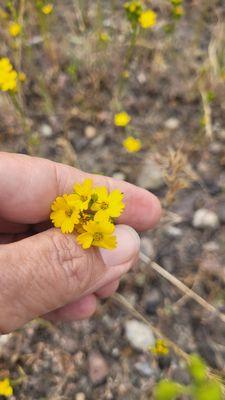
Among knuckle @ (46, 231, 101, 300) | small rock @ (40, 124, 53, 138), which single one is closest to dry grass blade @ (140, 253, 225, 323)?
knuckle @ (46, 231, 101, 300)

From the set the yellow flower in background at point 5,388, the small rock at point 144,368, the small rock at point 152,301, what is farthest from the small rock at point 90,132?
the yellow flower in background at point 5,388

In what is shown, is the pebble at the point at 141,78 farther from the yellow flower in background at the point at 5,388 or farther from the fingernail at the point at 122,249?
the yellow flower in background at the point at 5,388

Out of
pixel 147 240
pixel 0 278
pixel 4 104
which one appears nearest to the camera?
pixel 0 278

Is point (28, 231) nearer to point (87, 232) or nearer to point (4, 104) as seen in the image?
point (87, 232)

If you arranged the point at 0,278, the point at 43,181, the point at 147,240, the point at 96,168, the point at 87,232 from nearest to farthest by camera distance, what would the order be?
the point at 0,278, the point at 87,232, the point at 43,181, the point at 147,240, the point at 96,168

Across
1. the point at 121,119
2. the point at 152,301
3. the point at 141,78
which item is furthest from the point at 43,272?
the point at 141,78

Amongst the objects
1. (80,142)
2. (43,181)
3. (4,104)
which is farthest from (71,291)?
(4,104)

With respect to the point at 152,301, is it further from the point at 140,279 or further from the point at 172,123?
the point at 172,123
